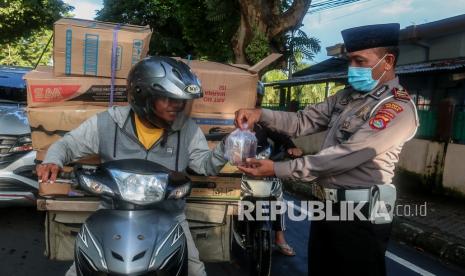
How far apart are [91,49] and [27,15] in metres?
Answer: 16.5

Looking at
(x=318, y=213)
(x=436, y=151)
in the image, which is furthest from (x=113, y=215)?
(x=436, y=151)

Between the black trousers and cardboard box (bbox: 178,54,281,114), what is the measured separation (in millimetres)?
1187

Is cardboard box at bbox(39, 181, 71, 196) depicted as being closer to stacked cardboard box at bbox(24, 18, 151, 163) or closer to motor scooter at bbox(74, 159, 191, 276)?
stacked cardboard box at bbox(24, 18, 151, 163)

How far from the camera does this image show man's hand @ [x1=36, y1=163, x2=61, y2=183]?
2.07 m

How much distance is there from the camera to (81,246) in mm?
1966

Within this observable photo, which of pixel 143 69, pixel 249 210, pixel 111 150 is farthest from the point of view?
pixel 249 210

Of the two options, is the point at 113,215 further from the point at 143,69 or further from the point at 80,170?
the point at 143,69

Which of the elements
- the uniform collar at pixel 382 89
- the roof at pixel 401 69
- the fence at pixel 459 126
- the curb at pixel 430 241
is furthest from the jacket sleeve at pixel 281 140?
the roof at pixel 401 69

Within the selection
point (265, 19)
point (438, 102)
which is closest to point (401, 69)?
point (438, 102)

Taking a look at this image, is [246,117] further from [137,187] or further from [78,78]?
[78,78]

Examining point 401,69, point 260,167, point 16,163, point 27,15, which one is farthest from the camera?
point 27,15

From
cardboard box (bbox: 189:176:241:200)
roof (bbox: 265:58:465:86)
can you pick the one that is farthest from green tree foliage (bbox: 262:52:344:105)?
cardboard box (bbox: 189:176:241:200)

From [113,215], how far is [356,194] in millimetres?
1147

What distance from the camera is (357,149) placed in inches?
80.7
